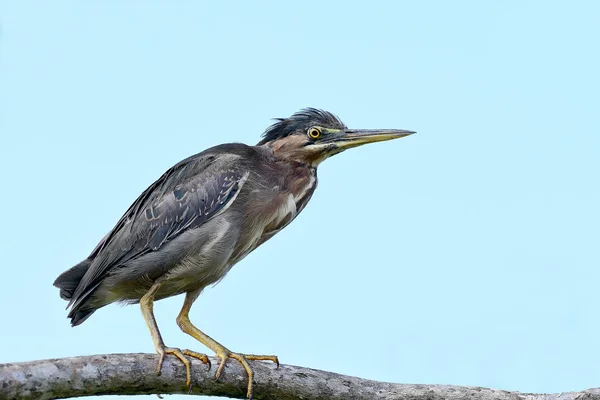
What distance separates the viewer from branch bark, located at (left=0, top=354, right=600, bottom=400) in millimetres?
4969

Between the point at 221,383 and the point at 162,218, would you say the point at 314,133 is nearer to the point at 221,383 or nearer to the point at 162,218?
the point at 162,218

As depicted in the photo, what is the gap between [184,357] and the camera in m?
5.56

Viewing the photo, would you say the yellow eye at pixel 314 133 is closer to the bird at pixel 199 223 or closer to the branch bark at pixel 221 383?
the bird at pixel 199 223

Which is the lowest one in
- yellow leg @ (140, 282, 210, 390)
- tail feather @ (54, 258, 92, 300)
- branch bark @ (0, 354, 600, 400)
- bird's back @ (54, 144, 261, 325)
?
branch bark @ (0, 354, 600, 400)

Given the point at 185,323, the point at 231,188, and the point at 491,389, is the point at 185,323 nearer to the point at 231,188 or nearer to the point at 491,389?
the point at 231,188

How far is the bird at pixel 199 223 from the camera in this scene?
20.6 feet

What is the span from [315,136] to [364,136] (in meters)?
0.39

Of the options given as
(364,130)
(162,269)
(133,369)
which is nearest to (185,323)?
(162,269)

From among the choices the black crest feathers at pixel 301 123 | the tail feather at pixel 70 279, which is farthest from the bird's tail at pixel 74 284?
the black crest feathers at pixel 301 123

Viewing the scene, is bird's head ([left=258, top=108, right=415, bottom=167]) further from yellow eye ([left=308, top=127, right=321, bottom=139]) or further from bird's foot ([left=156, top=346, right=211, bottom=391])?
bird's foot ([left=156, top=346, right=211, bottom=391])

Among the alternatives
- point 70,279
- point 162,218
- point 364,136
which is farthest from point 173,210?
point 364,136

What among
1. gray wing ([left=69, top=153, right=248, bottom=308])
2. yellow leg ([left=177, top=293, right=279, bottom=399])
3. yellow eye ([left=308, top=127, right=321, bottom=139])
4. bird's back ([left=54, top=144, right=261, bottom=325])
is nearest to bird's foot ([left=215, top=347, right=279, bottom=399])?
yellow leg ([left=177, top=293, right=279, bottom=399])

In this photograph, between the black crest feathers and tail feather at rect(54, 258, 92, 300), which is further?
the black crest feathers

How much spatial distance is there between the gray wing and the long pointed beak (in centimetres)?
93
